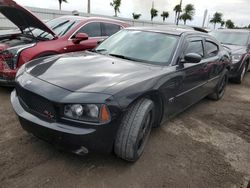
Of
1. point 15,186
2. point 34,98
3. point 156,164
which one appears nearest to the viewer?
point 15,186

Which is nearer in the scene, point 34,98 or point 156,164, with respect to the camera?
point 34,98

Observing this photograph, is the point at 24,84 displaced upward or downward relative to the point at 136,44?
downward

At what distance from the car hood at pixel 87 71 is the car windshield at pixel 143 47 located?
0.21m

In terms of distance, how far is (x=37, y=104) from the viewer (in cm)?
234

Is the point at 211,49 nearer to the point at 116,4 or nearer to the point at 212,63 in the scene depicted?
the point at 212,63

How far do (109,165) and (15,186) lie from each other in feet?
3.19

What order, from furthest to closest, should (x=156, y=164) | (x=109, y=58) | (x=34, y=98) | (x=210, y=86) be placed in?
(x=210, y=86) → (x=109, y=58) → (x=156, y=164) → (x=34, y=98)

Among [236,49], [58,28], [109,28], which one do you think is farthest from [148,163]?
[236,49]

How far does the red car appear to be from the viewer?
4141mm

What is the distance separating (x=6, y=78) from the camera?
13.5 feet

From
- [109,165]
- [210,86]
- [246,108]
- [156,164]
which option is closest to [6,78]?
[109,165]

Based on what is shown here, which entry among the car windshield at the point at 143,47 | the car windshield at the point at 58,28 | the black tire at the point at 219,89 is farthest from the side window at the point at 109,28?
the black tire at the point at 219,89

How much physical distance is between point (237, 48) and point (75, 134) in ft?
22.6

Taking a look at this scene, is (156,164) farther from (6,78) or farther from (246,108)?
(246,108)
